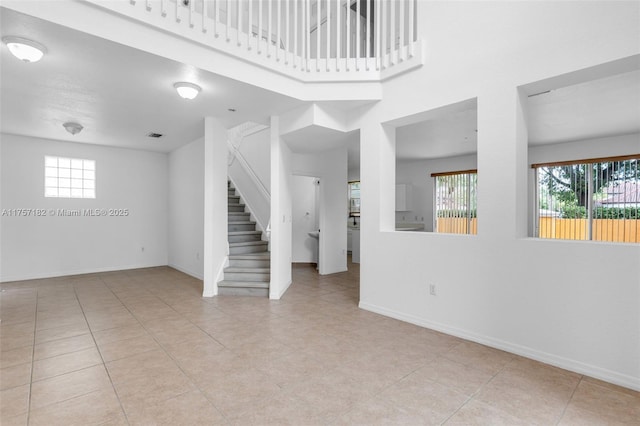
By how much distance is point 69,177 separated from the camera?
6.30 meters

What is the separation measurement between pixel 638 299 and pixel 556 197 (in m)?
4.89

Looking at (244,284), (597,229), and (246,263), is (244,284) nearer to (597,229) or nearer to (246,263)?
(246,263)

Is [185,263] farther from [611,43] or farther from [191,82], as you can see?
[611,43]

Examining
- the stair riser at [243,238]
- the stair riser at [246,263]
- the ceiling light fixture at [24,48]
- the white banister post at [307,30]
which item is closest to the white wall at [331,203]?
the stair riser at [243,238]

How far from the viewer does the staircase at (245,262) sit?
4734 millimetres

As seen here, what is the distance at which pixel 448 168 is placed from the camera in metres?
7.79

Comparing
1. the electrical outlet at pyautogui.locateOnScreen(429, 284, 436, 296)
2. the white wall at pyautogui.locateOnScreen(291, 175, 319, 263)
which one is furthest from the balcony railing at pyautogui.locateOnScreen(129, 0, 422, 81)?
the white wall at pyautogui.locateOnScreen(291, 175, 319, 263)

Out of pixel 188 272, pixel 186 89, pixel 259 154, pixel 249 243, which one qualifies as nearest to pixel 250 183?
pixel 259 154

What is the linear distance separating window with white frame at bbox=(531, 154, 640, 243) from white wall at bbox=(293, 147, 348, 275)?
159 inches

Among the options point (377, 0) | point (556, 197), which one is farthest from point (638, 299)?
point (556, 197)

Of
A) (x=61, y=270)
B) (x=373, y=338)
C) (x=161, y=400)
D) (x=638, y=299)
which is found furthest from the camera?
(x=61, y=270)

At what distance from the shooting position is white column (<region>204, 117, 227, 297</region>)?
472 cm

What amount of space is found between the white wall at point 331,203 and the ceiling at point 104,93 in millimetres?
1707

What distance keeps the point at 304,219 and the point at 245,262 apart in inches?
106
